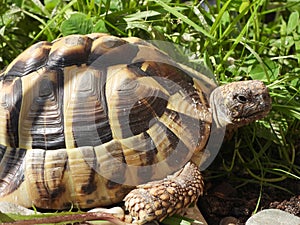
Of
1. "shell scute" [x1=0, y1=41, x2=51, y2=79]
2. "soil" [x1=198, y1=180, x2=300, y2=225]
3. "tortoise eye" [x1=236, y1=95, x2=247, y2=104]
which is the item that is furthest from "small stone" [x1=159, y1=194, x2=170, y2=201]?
"shell scute" [x1=0, y1=41, x2=51, y2=79]

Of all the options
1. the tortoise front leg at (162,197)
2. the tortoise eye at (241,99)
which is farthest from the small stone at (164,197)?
the tortoise eye at (241,99)

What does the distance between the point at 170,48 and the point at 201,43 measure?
141 mm

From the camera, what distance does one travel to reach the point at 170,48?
2209mm

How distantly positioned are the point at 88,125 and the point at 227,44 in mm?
800

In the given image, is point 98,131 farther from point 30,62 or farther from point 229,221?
point 229,221

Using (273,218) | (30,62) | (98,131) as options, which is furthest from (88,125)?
(273,218)

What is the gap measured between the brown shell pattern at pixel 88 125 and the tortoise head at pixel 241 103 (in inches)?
3.7

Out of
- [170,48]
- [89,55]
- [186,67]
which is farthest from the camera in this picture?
[170,48]

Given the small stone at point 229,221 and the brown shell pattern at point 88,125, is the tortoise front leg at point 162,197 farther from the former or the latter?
the small stone at point 229,221

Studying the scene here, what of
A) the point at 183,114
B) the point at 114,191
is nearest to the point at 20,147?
the point at 114,191

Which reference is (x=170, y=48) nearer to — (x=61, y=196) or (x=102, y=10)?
(x=102, y=10)

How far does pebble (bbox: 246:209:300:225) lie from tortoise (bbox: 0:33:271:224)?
197mm

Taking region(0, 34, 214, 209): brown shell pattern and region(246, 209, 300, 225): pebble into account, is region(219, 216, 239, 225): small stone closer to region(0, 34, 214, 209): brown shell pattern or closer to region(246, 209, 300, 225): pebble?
region(246, 209, 300, 225): pebble

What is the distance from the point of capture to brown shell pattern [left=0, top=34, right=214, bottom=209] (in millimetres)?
1738
